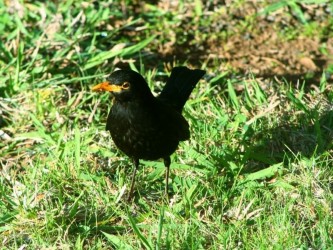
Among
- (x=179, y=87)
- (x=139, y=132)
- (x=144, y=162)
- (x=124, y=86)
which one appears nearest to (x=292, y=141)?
(x=179, y=87)

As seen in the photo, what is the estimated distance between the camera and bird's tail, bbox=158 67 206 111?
5.94m

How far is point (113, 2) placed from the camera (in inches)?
317

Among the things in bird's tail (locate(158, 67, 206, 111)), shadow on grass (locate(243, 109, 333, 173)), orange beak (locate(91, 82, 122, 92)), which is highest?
orange beak (locate(91, 82, 122, 92))

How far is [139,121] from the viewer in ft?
17.0

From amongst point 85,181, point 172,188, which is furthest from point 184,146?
point 85,181

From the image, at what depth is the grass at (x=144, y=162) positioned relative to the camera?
4996mm

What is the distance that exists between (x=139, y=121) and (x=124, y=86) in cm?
27

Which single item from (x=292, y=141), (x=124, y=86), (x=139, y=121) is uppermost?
(x=124, y=86)

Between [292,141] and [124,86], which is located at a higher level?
[124,86]

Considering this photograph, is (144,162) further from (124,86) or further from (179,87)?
(124,86)

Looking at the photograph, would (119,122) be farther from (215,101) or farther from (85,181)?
(215,101)

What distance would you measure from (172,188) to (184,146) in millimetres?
465

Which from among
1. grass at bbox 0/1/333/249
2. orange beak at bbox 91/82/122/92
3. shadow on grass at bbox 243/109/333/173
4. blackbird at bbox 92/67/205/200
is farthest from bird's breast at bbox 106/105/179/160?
shadow on grass at bbox 243/109/333/173

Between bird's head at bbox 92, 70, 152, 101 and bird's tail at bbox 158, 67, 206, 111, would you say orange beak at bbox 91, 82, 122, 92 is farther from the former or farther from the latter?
bird's tail at bbox 158, 67, 206, 111
